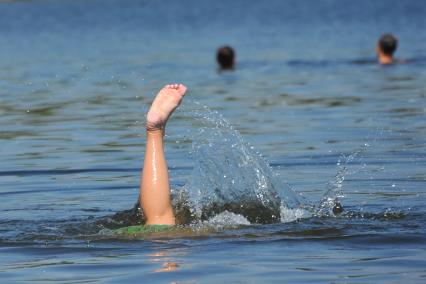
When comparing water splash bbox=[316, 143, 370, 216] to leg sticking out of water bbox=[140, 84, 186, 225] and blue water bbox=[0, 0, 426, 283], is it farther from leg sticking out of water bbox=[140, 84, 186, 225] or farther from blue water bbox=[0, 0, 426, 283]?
leg sticking out of water bbox=[140, 84, 186, 225]

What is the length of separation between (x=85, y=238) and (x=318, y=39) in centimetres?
2798

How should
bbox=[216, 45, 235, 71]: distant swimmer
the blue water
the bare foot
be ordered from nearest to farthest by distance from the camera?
the blue water < the bare foot < bbox=[216, 45, 235, 71]: distant swimmer

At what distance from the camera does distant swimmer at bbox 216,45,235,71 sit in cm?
2544

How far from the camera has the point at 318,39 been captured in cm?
3675

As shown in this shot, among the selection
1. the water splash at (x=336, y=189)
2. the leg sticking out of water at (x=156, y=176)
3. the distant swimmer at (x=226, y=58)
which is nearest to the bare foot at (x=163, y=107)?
the leg sticking out of water at (x=156, y=176)

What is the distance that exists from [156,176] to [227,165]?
89.0 inches

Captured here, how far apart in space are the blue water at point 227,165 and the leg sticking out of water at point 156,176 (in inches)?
8.1

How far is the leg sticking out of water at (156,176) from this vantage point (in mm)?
9203

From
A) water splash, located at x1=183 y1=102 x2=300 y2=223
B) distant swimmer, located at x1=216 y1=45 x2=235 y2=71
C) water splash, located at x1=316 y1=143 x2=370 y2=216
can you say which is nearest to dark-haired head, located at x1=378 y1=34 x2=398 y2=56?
distant swimmer, located at x1=216 y1=45 x2=235 y2=71

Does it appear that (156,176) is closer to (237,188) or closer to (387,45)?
(237,188)

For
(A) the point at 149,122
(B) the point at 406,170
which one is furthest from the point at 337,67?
(A) the point at 149,122

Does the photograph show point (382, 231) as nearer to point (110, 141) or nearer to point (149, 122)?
point (149, 122)

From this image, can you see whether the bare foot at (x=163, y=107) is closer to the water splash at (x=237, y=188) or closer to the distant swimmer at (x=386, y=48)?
the water splash at (x=237, y=188)

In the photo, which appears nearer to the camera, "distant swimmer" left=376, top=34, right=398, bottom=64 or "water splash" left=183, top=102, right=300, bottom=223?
"water splash" left=183, top=102, right=300, bottom=223
